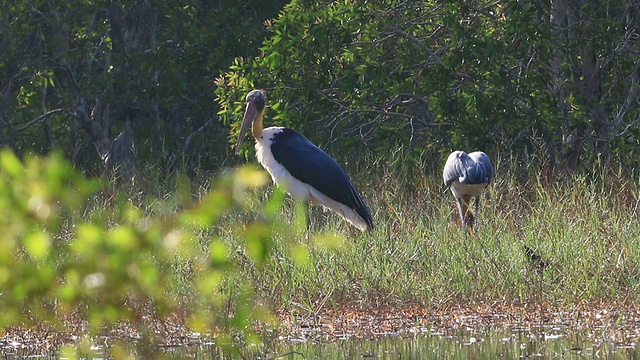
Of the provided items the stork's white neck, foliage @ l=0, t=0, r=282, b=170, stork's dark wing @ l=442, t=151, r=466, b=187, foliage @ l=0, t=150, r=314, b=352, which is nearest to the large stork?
the stork's white neck

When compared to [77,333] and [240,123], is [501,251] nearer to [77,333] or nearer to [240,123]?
[77,333]

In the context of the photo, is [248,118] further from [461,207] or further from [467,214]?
[467,214]

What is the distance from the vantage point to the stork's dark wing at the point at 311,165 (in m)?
8.66

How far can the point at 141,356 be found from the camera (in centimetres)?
506

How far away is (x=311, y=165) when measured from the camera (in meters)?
8.84

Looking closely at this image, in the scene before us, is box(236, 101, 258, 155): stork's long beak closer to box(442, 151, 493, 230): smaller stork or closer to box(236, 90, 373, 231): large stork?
box(236, 90, 373, 231): large stork

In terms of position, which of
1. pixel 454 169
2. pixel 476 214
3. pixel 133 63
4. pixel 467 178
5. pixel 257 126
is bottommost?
pixel 476 214

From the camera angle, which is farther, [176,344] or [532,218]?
[532,218]

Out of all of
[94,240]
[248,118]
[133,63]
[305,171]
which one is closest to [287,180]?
[305,171]

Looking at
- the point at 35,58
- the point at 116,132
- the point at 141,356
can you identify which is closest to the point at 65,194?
the point at 141,356

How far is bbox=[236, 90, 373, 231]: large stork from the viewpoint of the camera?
8656 mm

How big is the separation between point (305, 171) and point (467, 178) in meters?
1.29

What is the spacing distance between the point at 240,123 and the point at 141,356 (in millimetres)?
5087

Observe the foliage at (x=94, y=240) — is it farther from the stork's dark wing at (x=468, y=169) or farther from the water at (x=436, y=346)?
the stork's dark wing at (x=468, y=169)
